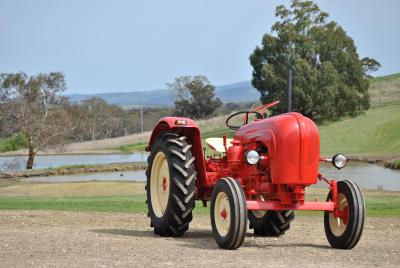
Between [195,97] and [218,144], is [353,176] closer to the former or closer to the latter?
[218,144]

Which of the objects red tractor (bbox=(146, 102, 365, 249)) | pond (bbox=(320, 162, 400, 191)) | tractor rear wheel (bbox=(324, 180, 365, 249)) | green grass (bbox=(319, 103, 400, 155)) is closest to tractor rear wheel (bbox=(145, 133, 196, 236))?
red tractor (bbox=(146, 102, 365, 249))

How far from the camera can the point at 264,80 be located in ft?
271

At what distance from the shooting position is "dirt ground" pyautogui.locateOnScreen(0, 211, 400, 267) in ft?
28.4

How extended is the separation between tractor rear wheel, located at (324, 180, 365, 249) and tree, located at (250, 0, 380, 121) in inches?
2663

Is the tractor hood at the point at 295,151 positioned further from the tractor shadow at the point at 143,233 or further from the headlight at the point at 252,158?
the tractor shadow at the point at 143,233

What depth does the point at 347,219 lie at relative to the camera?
10.3 m

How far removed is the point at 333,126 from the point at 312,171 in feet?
225

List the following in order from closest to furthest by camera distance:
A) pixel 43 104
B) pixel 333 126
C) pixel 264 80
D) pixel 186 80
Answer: pixel 43 104 < pixel 333 126 < pixel 264 80 < pixel 186 80

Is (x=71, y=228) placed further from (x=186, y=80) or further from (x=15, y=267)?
(x=186, y=80)

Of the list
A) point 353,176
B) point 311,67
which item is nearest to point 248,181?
point 353,176

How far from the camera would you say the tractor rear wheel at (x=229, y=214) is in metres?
9.62

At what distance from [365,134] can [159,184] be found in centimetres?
6071

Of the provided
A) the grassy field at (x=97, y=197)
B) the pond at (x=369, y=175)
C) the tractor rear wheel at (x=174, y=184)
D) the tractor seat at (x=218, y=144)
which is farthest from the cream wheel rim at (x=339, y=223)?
the pond at (x=369, y=175)

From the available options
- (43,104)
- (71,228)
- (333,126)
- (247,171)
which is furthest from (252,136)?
(333,126)
